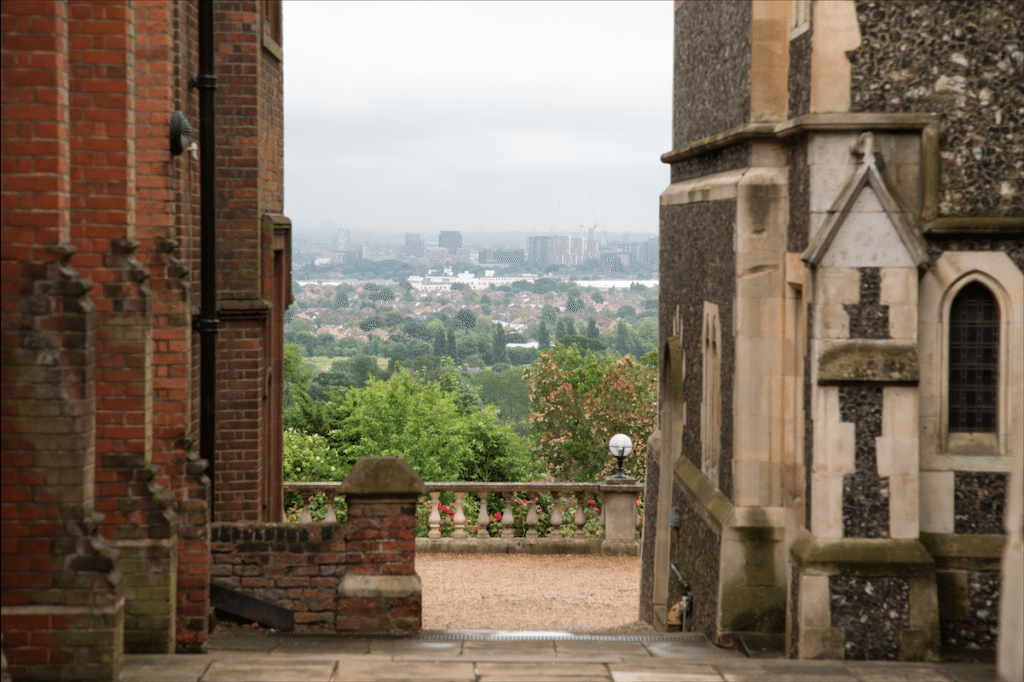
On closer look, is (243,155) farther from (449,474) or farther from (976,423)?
(449,474)

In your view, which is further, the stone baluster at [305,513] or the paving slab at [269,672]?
the stone baluster at [305,513]

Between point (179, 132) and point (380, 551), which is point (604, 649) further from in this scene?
point (179, 132)

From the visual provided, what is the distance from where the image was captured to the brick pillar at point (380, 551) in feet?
31.0

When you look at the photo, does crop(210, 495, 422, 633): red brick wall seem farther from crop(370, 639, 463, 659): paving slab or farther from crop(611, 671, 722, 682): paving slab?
crop(611, 671, 722, 682): paving slab

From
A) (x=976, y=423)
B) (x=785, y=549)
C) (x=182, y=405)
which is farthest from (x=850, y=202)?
(x=182, y=405)

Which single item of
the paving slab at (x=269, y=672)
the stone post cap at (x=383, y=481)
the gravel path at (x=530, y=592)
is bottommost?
the gravel path at (x=530, y=592)

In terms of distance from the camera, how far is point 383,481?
9438mm

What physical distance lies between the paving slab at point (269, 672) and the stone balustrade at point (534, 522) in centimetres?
886

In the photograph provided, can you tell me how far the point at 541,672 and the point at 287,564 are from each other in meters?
2.81

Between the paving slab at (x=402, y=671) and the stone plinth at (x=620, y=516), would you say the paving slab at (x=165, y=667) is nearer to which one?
the paving slab at (x=402, y=671)

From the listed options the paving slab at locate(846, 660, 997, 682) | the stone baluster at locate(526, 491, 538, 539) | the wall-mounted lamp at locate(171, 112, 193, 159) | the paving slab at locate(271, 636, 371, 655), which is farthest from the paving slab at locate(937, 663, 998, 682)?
the stone baluster at locate(526, 491, 538, 539)

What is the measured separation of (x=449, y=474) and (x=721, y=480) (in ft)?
46.9

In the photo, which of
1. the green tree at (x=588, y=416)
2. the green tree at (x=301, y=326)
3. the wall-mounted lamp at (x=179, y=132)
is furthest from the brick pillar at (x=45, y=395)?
the green tree at (x=301, y=326)

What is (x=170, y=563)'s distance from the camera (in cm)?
794
